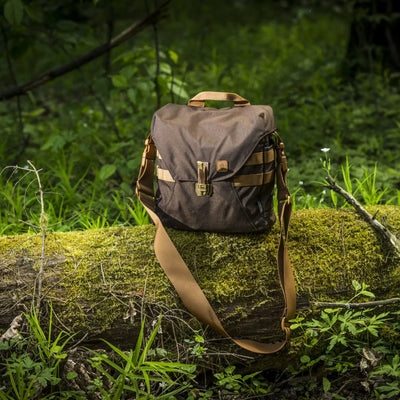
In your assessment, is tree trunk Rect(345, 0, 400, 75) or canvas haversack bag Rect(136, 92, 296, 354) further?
tree trunk Rect(345, 0, 400, 75)

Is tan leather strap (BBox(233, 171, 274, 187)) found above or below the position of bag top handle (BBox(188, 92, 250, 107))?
below

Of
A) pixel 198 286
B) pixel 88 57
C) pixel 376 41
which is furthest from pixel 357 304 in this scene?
pixel 376 41

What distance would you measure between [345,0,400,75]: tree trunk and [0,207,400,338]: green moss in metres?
3.61

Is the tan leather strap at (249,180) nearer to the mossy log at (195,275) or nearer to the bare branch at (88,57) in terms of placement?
the mossy log at (195,275)

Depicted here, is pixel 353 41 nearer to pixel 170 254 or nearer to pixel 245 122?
pixel 245 122

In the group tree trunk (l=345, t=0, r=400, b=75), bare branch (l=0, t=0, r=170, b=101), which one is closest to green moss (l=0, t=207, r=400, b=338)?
bare branch (l=0, t=0, r=170, b=101)

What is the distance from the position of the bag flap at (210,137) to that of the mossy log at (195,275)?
1.11ft

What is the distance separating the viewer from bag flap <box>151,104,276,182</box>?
2041 millimetres

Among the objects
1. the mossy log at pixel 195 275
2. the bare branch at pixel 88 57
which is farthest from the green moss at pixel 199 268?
the bare branch at pixel 88 57

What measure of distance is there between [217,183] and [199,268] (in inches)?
15.5

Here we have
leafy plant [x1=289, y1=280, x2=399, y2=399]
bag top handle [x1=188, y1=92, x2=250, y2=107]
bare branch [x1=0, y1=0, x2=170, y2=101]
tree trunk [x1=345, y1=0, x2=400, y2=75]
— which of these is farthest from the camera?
tree trunk [x1=345, y1=0, x2=400, y2=75]


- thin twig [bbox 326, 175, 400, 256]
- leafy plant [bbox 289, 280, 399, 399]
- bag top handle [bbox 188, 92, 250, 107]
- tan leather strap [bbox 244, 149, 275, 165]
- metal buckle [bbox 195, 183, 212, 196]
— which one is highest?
bag top handle [bbox 188, 92, 250, 107]

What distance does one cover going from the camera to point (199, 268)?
6.95ft

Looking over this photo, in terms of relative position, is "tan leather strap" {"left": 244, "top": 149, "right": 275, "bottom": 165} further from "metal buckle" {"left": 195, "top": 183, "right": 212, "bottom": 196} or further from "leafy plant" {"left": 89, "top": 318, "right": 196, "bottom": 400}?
"leafy plant" {"left": 89, "top": 318, "right": 196, "bottom": 400}
